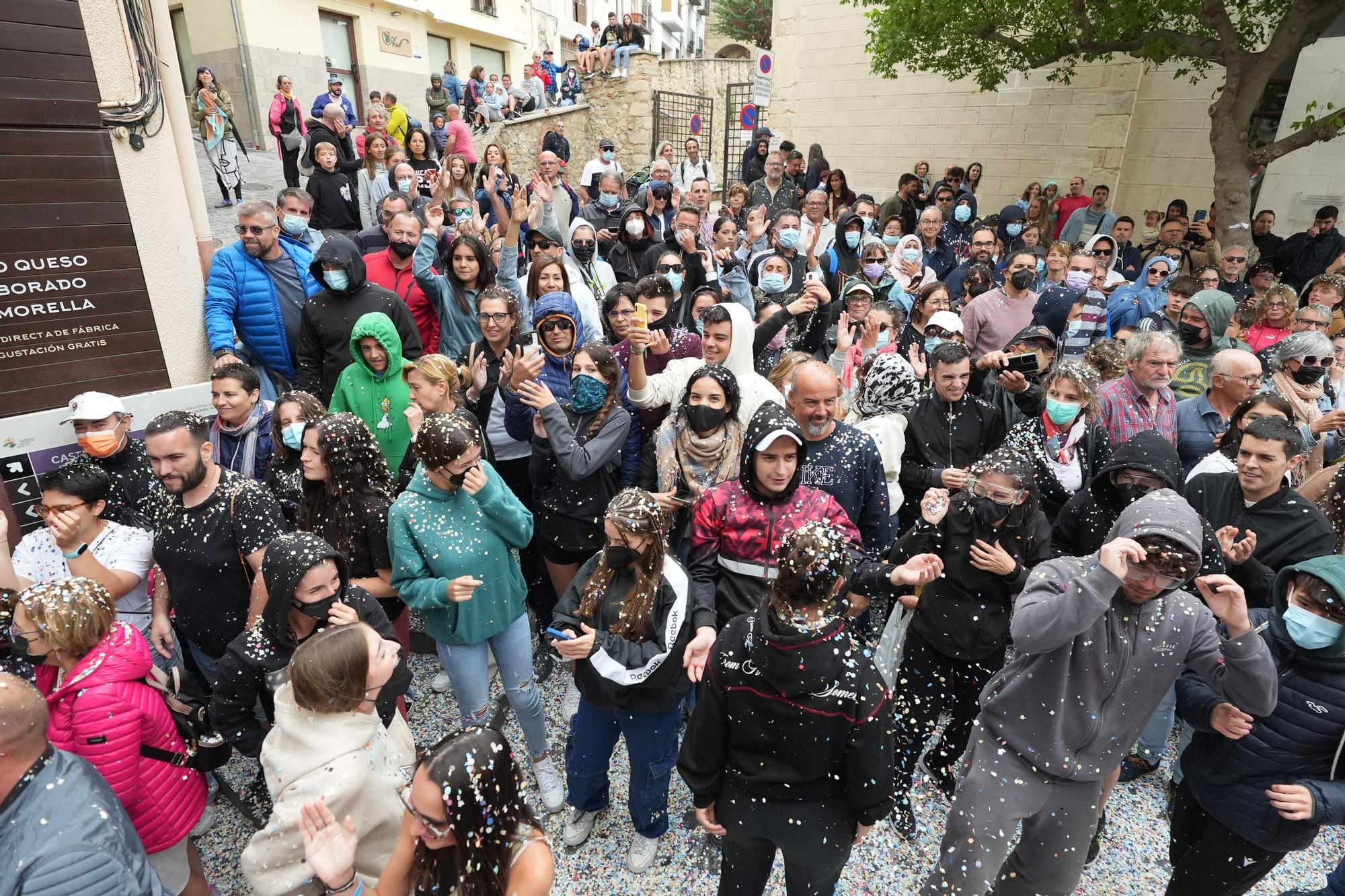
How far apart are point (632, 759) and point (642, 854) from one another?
0.48 meters

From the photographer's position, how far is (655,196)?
7801 mm

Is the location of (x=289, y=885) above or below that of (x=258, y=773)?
above

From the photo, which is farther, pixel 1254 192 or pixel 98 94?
pixel 1254 192

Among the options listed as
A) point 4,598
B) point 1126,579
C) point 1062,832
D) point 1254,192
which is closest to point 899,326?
point 1126,579

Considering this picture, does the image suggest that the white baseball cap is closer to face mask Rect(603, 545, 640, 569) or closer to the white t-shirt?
the white t-shirt

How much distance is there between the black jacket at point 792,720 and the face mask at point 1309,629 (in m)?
1.42

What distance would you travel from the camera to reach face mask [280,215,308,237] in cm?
522

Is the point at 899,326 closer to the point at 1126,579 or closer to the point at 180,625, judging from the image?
the point at 1126,579

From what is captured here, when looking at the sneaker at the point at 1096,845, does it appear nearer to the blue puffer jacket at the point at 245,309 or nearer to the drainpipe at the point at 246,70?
the blue puffer jacket at the point at 245,309

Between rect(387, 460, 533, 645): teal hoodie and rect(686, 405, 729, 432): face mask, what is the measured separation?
3.03 feet

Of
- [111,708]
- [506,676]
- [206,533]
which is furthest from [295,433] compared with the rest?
[506,676]

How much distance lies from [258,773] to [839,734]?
307 cm

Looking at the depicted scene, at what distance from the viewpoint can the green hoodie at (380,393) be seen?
408cm

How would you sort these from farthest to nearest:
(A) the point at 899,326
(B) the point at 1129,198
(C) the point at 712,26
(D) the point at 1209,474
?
1. (C) the point at 712,26
2. (B) the point at 1129,198
3. (A) the point at 899,326
4. (D) the point at 1209,474
